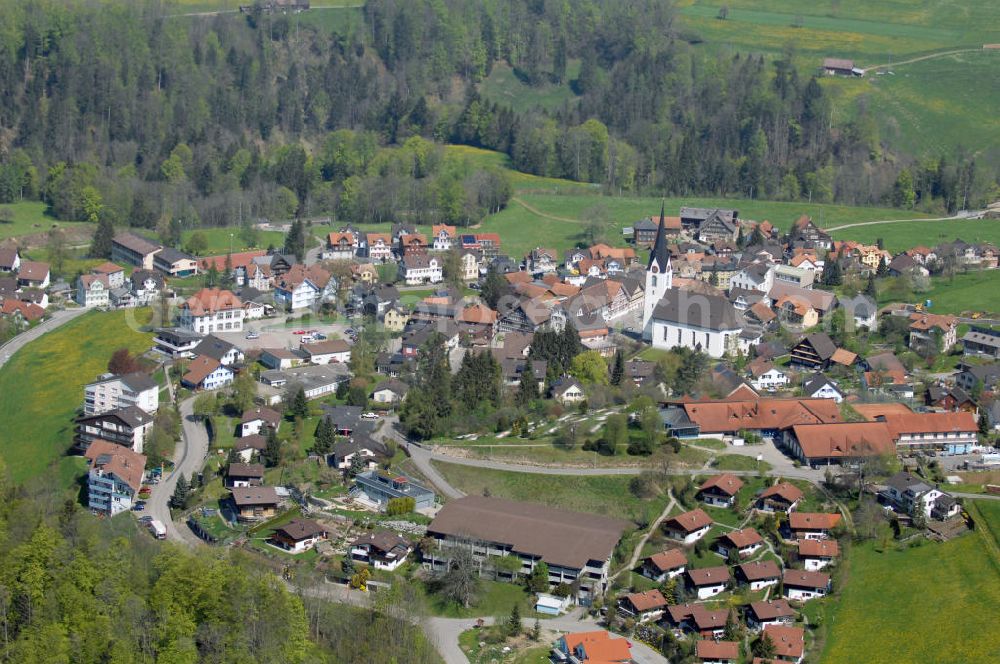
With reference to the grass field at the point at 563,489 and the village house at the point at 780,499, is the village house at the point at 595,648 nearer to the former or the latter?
the grass field at the point at 563,489

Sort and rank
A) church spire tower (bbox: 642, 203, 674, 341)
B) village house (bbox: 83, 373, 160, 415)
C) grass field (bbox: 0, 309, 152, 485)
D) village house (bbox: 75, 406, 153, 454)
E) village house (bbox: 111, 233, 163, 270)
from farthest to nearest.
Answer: village house (bbox: 111, 233, 163, 270)
church spire tower (bbox: 642, 203, 674, 341)
village house (bbox: 83, 373, 160, 415)
grass field (bbox: 0, 309, 152, 485)
village house (bbox: 75, 406, 153, 454)

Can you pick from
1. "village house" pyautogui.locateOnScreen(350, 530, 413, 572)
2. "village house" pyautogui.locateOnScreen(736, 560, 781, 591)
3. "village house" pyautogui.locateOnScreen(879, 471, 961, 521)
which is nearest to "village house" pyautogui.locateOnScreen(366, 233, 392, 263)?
"village house" pyautogui.locateOnScreen(350, 530, 413, 572)

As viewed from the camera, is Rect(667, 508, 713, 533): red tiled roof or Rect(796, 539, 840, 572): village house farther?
Rect(667, 508, 713, 533): red tiled roof

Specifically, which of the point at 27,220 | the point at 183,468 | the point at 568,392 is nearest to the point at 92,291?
the point at 27,220

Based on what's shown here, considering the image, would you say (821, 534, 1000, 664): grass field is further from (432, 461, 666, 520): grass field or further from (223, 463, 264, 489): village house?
(223, 463, 264, 489): village house

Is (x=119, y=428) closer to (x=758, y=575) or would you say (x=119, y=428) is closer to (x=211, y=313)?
(x=211, y=313)

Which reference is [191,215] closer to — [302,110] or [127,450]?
[302,110]
